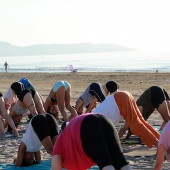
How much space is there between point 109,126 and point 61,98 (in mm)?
5740

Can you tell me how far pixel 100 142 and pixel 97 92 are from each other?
5868mm

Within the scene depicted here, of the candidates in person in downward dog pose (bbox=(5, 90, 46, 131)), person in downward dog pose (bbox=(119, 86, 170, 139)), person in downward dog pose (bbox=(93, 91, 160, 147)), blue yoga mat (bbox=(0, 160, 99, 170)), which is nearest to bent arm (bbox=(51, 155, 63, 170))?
blue yoga mat (bbox=(0, 160, 99, 170))

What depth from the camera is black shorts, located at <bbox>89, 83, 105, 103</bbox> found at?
32.8 feet

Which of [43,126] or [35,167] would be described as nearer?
[43,126]

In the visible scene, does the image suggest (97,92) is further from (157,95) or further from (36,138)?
(36,138)

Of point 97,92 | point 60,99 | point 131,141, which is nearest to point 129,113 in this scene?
point 131,141

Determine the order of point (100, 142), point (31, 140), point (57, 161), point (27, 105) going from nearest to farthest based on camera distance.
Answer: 1. point (100, 142)
2. point (57, 161)
3. point (31, 140)
4. point (27, 105)

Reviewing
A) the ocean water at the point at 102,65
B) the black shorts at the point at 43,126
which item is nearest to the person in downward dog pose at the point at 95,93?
the black shorts at the point at 43,126

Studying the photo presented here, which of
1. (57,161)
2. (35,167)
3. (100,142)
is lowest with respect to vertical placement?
(35,167)

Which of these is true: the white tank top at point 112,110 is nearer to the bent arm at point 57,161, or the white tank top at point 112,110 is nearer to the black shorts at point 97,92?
the bent arm at point 57,161

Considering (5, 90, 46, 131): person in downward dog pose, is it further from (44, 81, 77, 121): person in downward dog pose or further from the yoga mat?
the yoga mat

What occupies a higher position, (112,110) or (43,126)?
(112,110)

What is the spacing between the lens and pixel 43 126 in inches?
239

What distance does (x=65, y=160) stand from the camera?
455 cm
